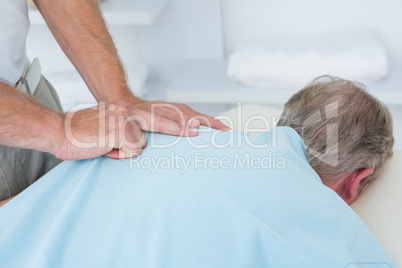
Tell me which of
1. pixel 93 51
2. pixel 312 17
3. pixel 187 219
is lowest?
pixel 187 219

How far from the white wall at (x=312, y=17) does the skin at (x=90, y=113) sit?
93 centimetres

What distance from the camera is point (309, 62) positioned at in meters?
1.86

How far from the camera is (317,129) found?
106 cm

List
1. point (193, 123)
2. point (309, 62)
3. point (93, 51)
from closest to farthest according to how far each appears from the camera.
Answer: point (193, 123)
point (93, 51)
point (309, 62)

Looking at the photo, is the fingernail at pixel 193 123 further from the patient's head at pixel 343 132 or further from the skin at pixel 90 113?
the patient's head at pixel 343 132

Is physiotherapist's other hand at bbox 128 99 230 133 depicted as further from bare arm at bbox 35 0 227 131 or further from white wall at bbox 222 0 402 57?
white wall at bbox 222 0 402 57

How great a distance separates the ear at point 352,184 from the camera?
3.62 ft

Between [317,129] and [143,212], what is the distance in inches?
16.2

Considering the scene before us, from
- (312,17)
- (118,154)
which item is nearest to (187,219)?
(118,154)

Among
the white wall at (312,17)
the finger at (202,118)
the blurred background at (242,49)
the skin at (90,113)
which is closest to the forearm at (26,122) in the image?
the skin at (90,113)

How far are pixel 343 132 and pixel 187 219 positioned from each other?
402mm

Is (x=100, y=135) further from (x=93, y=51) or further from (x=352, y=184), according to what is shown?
(x=352, y=184)

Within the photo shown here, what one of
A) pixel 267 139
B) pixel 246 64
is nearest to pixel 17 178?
pixel 267 139

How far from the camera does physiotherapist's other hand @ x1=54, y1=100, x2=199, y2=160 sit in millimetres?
930
